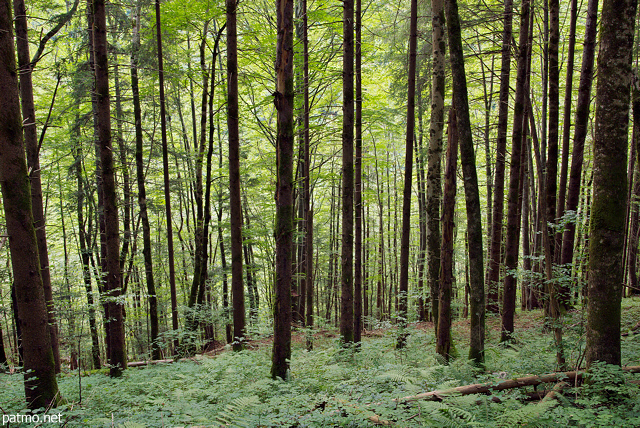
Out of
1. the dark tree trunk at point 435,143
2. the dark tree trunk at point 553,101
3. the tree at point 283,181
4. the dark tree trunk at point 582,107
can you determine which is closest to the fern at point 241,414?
the tree at point 283,181

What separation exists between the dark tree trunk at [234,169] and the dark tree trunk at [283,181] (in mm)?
2871

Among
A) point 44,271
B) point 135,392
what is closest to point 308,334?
point 135,392

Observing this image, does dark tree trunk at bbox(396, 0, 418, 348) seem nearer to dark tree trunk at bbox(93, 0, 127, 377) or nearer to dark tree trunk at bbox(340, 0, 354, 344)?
dark tree trunk at bbox(340, 0, 354, 344)

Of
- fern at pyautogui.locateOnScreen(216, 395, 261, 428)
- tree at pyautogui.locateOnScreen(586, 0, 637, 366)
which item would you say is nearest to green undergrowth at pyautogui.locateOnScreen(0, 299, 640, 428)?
fern at pyautogui.locateOnScreen(216, 395, 261, 428)

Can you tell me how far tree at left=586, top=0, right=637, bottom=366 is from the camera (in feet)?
10.8

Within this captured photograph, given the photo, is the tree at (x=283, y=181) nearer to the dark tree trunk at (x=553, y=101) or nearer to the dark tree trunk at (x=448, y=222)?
the dark tree trunk at (x=448, y=222)

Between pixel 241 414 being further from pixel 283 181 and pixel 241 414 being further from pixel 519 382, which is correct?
pixel 519 382

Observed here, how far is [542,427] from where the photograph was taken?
2.96m

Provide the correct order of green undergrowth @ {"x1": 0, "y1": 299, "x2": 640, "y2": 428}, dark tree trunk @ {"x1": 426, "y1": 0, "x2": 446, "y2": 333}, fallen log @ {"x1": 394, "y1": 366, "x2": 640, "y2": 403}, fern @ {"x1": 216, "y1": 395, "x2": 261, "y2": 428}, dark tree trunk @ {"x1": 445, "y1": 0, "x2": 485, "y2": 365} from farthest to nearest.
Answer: dark tree trunk @ {"x1": 426, "y1": 0, "x2": 446, "y2": 333} < dark tree trunk @ {"x1": 445, "y1": 0, "x2": 485, "y2": 365} < fallen log @ {"x1": 394, "y1": 366, "x2": 640, "y2": 403} < fern @ {"x1": 216, "y1": 395, "x2": 261, "y2": 428} < green undergrowth @ {"x1": 0, "y1": 299, "x2": 640, "y2": 428}

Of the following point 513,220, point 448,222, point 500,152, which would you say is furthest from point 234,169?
point 500,152

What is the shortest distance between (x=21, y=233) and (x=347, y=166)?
565 cm

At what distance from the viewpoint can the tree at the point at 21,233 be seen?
429 centimetres

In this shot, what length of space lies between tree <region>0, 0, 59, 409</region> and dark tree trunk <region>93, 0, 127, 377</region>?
1984 millimetres

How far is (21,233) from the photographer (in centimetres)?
437
